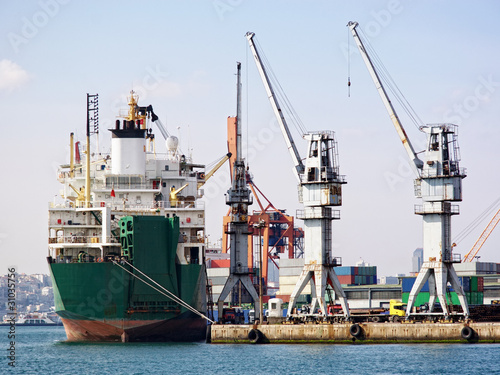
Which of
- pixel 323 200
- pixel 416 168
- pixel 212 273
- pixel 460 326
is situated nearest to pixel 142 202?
pixel 323 200

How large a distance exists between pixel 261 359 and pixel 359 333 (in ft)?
28.7

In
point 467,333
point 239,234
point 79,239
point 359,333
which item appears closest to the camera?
point 467,333

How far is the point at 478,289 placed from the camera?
84.0 meters

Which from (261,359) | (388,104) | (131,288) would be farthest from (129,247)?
(388,104)

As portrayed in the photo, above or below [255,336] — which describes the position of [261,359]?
below

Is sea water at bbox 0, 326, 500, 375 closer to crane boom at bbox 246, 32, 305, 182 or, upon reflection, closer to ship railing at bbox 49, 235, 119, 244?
ship railing at bbox 49, 235, 119, 244

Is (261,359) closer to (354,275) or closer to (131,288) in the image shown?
(131,288)

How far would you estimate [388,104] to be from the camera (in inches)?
2776

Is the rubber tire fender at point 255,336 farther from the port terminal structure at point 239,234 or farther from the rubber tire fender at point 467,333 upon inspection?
the rubber tire fender at point 467,333

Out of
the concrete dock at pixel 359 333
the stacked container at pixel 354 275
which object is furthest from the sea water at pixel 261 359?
the stacked container at pixel 354 275

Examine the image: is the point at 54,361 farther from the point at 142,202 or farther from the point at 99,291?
the point at 142,202

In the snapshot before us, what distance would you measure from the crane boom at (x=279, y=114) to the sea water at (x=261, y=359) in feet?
42.7

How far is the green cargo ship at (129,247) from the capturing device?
2625 inches

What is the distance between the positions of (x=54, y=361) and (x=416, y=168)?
1091 inches
